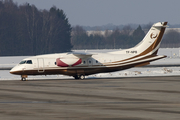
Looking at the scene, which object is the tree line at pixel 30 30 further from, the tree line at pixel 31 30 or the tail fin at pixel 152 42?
the tail fin at pixel 152 42

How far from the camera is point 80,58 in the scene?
36531mm

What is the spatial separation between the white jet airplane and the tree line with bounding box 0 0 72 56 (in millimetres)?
76269

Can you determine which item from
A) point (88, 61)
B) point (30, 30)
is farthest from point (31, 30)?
point (88, 61)

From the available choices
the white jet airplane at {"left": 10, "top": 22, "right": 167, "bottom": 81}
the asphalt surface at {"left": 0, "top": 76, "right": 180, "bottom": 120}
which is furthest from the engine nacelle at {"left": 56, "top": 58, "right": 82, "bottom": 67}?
the asphalt surface at {"left": 0, "top": 76, "right": 180, "bottom": 120}

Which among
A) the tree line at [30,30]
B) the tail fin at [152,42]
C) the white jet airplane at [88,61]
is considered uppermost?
the tree line at [30,30]

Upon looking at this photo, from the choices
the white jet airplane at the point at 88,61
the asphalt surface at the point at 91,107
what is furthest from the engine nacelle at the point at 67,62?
the asphalt surface at the point at 91,107

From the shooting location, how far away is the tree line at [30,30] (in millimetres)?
113438

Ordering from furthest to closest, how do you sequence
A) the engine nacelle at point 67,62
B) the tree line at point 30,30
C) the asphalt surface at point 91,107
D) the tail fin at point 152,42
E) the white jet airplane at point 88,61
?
1. the tree line at point 30,30
2. the tail fin at point 152,42
3. the engine nacelle at point 67,62
4. the white jet airplane at point 88,61
5. the asphalt surface at point 91,107

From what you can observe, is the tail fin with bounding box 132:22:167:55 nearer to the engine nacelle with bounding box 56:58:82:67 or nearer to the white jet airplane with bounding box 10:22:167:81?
the white jet airplane with bounding box 10:22:167:81

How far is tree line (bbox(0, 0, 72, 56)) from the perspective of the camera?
372 ft

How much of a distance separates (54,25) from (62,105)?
11008 centimetres

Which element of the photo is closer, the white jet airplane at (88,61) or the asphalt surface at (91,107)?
the asphalt surface at (91,107)

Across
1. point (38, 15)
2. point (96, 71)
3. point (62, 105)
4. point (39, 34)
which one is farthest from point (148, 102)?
point (38, 15)

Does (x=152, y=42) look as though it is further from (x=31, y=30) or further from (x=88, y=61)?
(x=31, y=30)
